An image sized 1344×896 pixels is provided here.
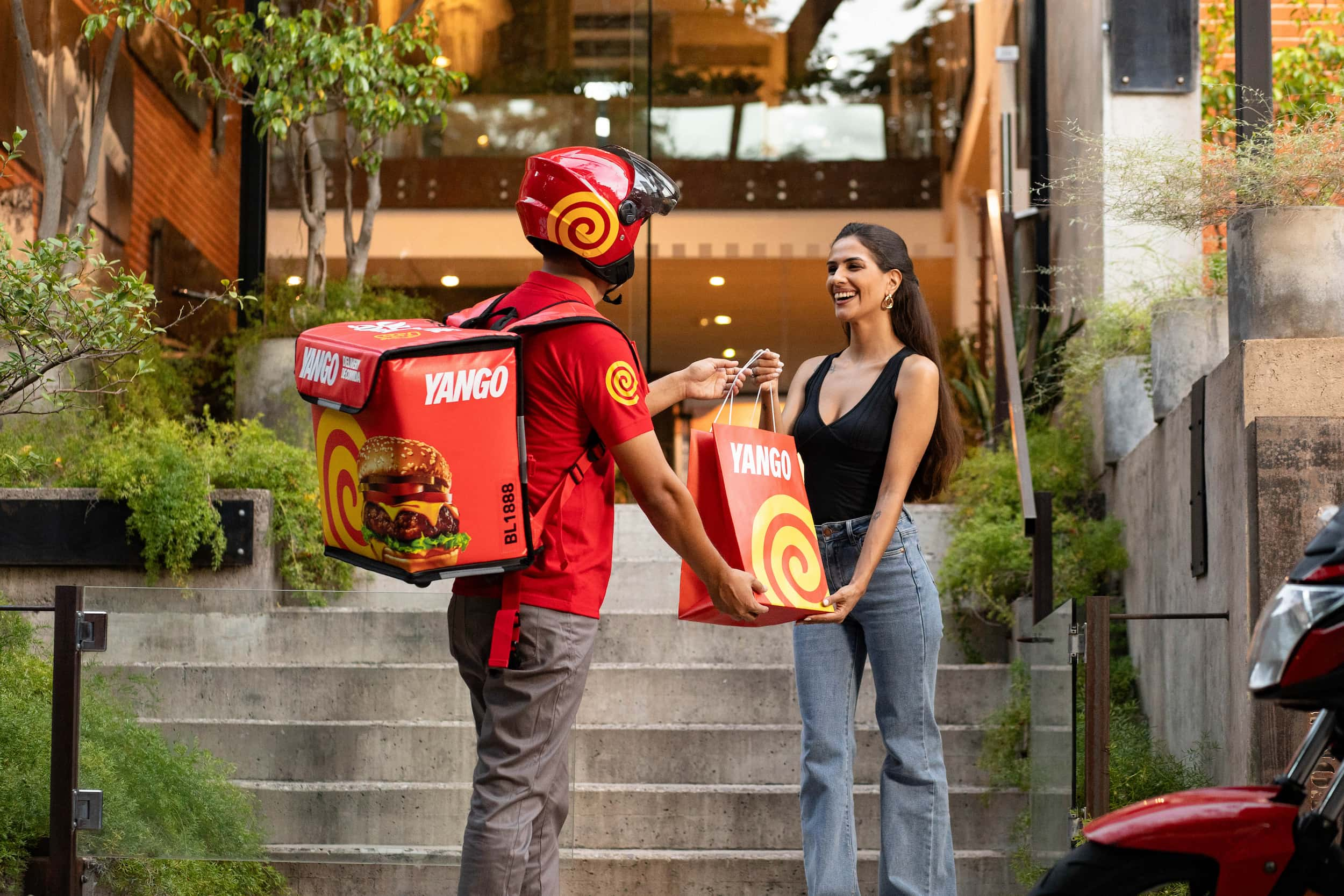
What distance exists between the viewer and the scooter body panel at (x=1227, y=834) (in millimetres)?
2137

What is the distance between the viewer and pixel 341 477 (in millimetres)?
2859

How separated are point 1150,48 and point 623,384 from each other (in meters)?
5.74

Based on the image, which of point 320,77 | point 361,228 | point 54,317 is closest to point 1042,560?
point 54,317

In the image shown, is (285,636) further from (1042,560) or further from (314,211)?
(314,211)

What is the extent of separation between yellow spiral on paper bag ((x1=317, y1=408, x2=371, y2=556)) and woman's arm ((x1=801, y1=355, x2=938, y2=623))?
108 centimetres

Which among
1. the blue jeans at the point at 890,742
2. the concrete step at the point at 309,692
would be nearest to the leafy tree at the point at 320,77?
the concrete step at the point at 309,692

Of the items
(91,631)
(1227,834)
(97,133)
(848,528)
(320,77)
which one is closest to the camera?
(1227,834)

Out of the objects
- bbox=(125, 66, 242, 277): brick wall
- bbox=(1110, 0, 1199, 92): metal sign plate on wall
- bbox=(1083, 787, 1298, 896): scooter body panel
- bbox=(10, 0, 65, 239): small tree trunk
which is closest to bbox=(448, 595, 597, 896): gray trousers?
bbox=(1083, 787, 1298, 896): scooter body panel

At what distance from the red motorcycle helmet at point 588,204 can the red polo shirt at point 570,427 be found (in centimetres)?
13

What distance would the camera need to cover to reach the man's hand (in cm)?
307

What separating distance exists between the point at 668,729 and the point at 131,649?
1832 mm

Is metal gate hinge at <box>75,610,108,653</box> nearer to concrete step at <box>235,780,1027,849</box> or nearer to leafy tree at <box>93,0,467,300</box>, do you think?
concrete step at <box>235,780,1027,849</box>

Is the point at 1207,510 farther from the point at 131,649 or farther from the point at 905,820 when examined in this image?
the point at 131,649

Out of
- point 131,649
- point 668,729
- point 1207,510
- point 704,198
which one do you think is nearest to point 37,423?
point 131,649
